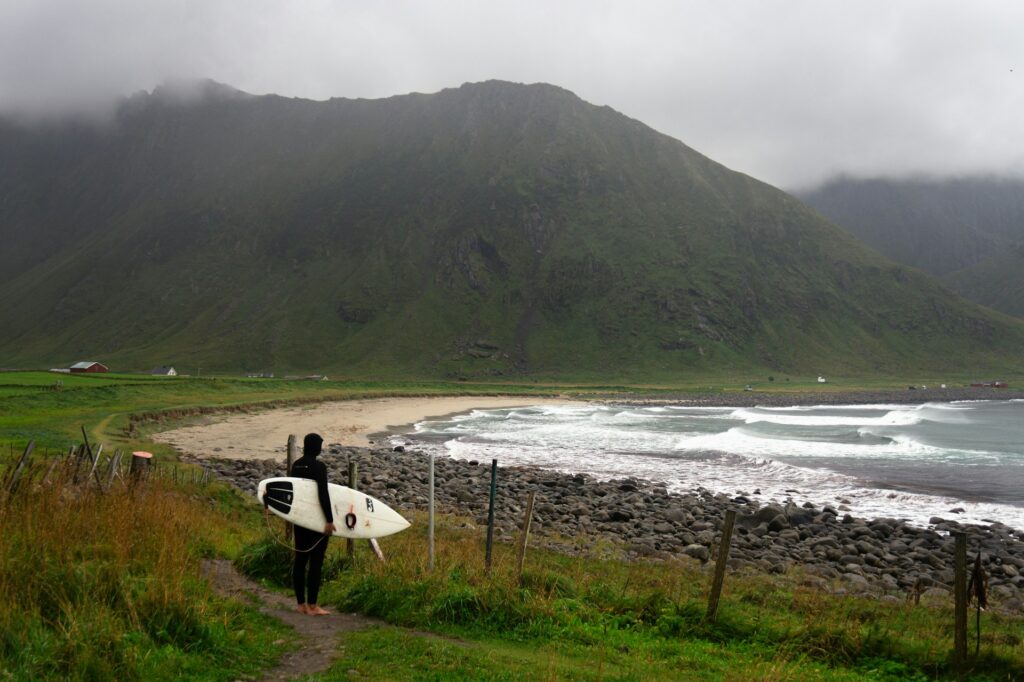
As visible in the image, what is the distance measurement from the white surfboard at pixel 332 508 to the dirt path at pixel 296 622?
1.14 meters

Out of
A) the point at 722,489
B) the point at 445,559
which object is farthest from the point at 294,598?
the point at 722,489

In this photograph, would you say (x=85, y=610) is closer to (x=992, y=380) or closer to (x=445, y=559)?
(x=445, y=559)

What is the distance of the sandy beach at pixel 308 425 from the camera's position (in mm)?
37531

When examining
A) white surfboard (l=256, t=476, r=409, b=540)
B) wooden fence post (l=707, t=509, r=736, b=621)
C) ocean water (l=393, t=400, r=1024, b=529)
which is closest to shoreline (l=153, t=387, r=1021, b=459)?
ocean water (l=393, t=400, r=1024, b=529)

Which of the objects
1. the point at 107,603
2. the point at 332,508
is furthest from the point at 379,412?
the point at 107,603

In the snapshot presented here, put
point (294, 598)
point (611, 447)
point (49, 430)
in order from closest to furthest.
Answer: point (294, 598)
point (49, 430)
point (611, 447)

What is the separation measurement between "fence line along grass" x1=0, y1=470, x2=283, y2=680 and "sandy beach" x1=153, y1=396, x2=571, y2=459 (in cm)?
2595

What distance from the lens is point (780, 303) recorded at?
182 metres

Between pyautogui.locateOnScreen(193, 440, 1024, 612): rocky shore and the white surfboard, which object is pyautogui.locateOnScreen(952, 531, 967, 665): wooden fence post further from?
the white surfboard

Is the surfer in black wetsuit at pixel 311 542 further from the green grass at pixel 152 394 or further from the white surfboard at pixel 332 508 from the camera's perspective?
the green grass at pixel 152 394

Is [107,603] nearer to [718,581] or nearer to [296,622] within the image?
[296,622]

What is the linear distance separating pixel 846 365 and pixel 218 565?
566ft

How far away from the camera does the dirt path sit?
7309 millimetres

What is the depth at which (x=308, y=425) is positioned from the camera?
53.1 meters
